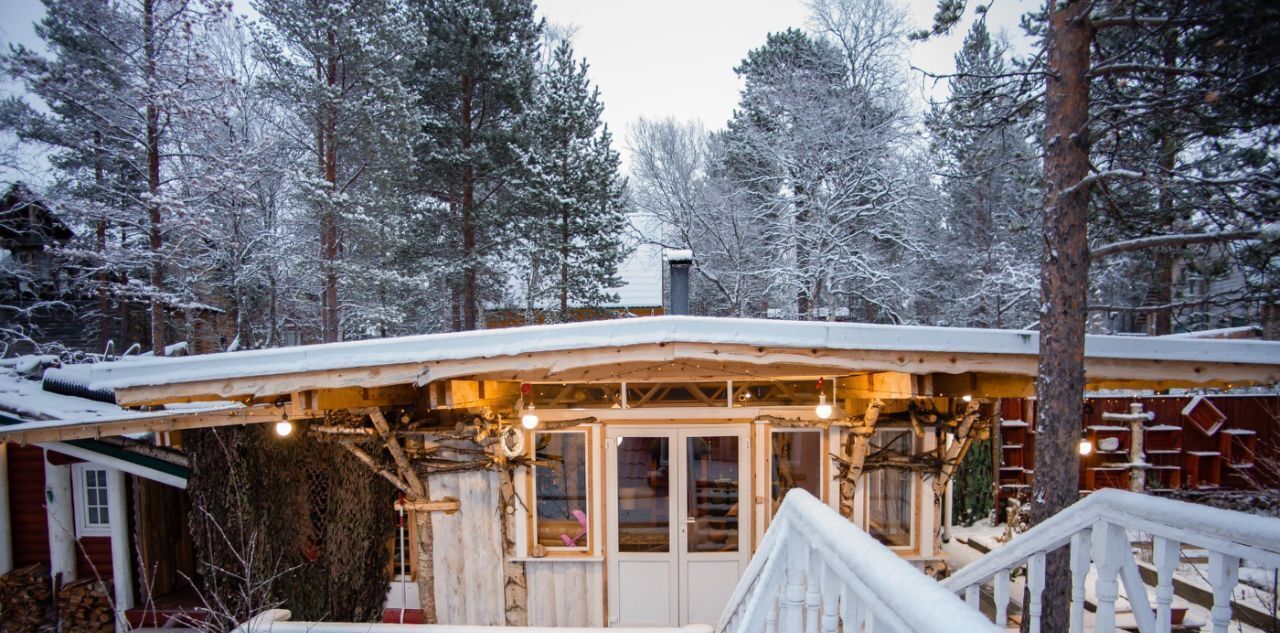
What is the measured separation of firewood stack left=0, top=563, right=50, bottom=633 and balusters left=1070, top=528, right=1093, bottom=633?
9.82 m

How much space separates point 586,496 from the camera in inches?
224

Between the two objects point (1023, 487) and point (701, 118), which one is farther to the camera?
point (701, 118)

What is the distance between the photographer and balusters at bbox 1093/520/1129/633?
82.4 inches

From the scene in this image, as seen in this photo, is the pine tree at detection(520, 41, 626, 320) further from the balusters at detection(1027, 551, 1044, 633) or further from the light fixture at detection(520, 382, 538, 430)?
the balusters at detection(1027, 551, 1044, 633)

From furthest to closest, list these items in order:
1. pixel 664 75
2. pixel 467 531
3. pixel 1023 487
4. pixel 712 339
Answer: pixel 664 75 < pixel 1023 487 < pixel 467 531 < pixel 712 339

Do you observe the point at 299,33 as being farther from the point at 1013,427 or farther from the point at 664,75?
the point at 664,75

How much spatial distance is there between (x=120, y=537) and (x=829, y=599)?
28.6 feet

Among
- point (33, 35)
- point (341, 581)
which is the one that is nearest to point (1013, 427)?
point (341, 581)

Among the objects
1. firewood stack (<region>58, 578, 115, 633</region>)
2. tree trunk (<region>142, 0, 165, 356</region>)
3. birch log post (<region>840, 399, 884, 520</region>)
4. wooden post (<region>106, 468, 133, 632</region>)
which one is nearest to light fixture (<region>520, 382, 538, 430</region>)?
birch log post (<region>840, 399, 884, 520</region>)

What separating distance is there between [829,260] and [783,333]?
8.94m

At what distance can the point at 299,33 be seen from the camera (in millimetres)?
11352

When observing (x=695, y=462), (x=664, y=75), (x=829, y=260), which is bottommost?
(x=695, y=462)

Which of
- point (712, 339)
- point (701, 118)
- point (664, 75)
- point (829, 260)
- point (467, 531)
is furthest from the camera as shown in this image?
point (664, 75)

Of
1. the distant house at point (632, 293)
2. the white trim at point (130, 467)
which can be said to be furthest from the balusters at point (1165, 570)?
the distant house at point (632, 293)
